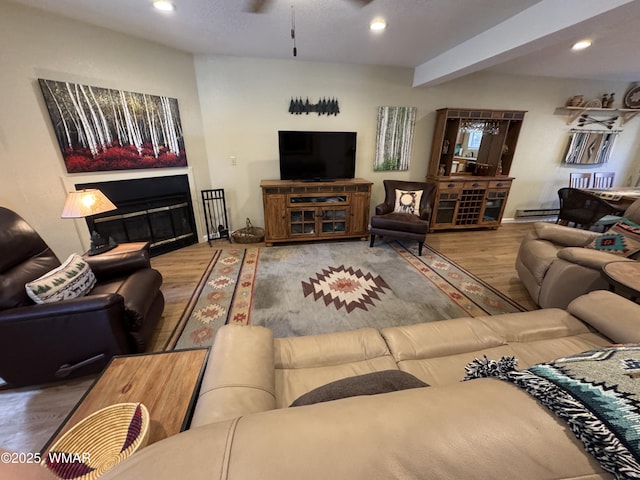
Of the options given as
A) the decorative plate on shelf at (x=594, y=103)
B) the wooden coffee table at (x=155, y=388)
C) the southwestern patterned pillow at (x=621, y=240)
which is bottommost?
the wooden coffee table at (x=155, y=388)

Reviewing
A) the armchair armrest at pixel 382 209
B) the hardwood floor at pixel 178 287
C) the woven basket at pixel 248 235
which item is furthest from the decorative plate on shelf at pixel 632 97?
the woven basket at pixel 248 235

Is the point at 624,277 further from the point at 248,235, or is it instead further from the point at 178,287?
the point at 248,235

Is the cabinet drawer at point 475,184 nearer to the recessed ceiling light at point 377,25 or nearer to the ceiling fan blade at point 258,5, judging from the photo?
the recessed ceiling light at point 377,25

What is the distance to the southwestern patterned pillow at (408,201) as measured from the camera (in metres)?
3.79

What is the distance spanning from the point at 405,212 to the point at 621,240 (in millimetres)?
2134

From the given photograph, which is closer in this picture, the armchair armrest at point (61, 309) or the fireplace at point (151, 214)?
the armchair armrest at point (61, 309)

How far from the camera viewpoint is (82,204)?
2043 mm

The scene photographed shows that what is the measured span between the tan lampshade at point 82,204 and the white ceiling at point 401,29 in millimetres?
1596

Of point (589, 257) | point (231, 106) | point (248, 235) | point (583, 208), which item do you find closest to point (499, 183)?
point (583, 208)

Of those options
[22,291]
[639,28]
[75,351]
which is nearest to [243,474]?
[75,351]

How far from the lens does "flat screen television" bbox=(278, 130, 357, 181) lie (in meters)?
3.58

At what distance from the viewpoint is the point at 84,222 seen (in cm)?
272

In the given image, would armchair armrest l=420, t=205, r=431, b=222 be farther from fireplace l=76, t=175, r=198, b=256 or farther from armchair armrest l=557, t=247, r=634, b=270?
fireplace l=76, t=175, r=198, b=256

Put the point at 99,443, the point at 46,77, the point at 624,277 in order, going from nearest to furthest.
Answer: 1. the point at 99,443
2. the point at 624,277
3. the point at 46,77
